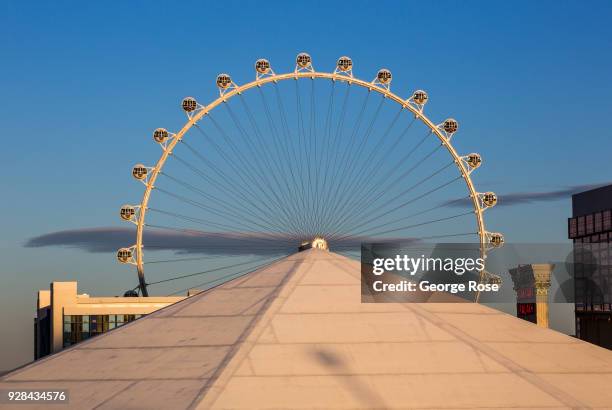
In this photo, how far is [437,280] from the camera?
29.8m

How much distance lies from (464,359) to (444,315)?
10.9 feet

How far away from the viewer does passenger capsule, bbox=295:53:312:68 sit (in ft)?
243

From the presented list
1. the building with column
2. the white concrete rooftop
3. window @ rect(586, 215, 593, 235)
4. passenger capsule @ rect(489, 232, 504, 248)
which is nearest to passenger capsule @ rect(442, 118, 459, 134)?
passenger capsule @ rect(489, 232, 504, 248)

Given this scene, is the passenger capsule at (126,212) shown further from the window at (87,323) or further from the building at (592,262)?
the building at (592,262)

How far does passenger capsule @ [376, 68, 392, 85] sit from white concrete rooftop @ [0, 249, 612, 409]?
158 ft

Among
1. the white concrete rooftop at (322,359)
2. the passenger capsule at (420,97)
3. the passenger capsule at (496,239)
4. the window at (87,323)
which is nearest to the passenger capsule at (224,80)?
the passenger capsule at (420,97)

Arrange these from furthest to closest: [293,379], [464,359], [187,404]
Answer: [464,359] < [293,379] < [187,404]

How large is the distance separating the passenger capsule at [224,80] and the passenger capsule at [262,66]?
7.09 ft

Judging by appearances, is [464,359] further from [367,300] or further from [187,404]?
[187,404]

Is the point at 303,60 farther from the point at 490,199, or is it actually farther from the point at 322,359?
the point at 322,359

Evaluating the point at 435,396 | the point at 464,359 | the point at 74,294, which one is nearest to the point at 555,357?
the point at 464,359

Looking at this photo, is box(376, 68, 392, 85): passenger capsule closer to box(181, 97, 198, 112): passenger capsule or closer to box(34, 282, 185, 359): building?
box(181, 97, 198, 112): passenger capsule

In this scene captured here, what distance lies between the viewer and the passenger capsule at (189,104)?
242ft

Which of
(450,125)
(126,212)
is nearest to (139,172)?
(126,212)
